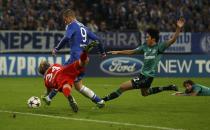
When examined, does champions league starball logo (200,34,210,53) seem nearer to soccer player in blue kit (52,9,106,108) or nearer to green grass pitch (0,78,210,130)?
green grass pitch (0,78,210,130)

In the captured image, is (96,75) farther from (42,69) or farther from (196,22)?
(42,69)

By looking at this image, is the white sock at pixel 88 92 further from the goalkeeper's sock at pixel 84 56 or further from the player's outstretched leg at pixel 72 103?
the goalkeeper's sock at pixel 84 56

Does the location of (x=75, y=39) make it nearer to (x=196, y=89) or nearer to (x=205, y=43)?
(x=196, y=89)

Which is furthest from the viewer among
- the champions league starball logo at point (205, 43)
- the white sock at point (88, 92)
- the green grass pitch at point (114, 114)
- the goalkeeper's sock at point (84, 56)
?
the champions league starball logo at point (205, 43)

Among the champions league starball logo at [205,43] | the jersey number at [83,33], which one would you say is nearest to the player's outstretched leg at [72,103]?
the jersey number at [83,33]

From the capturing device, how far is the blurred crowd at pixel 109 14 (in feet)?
99.6

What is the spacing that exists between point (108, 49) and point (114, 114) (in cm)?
1673

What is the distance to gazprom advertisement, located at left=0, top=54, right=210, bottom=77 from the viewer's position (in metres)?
28.1

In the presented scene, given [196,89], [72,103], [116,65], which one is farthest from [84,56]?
[116,65]

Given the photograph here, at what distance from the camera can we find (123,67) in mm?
28953

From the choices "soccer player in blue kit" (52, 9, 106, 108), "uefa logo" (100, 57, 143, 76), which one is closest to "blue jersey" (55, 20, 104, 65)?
"soccer player in blue kit" (52, 9, 106, 108)

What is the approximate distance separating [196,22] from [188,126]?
904 inches

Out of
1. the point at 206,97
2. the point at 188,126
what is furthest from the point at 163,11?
the point at 188,126

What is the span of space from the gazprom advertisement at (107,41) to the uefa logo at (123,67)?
187 cm
